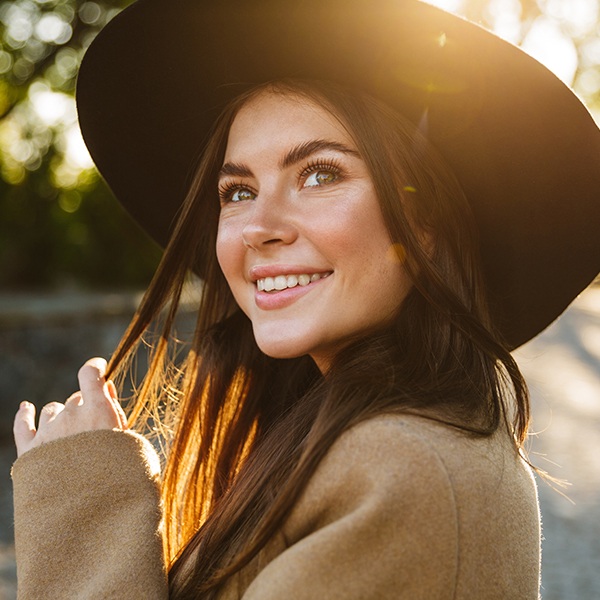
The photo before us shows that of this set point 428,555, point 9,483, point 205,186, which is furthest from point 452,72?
point 9,483

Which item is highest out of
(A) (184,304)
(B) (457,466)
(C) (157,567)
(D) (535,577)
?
(B) (457,466)

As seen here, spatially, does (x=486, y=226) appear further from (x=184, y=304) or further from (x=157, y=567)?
(x=184, y=304)

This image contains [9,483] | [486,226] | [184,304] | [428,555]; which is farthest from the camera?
[184,304]

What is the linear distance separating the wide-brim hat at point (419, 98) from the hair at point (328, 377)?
0.07m

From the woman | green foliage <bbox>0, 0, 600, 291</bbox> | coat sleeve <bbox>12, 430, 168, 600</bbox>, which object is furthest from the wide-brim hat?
green foliage <bbox>0, 0, 600, 291</bbox>

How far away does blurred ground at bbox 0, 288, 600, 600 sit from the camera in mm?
5059

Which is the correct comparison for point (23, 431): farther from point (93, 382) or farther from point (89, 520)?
point (89, 520)

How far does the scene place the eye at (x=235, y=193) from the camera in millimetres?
2117

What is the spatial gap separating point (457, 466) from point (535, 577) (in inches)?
16.9

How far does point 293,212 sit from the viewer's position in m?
1.88

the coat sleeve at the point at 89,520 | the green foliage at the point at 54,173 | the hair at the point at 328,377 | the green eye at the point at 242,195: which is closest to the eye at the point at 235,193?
the green eye at the point at 242,195

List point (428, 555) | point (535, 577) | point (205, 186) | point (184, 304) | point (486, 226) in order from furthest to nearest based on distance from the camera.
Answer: point (184, 304) → point (205, 186) → point (486, 226) → point (535, 577) → point (428, 555)

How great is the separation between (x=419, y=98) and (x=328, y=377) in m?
0.72

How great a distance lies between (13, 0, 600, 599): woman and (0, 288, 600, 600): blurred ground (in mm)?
2068
